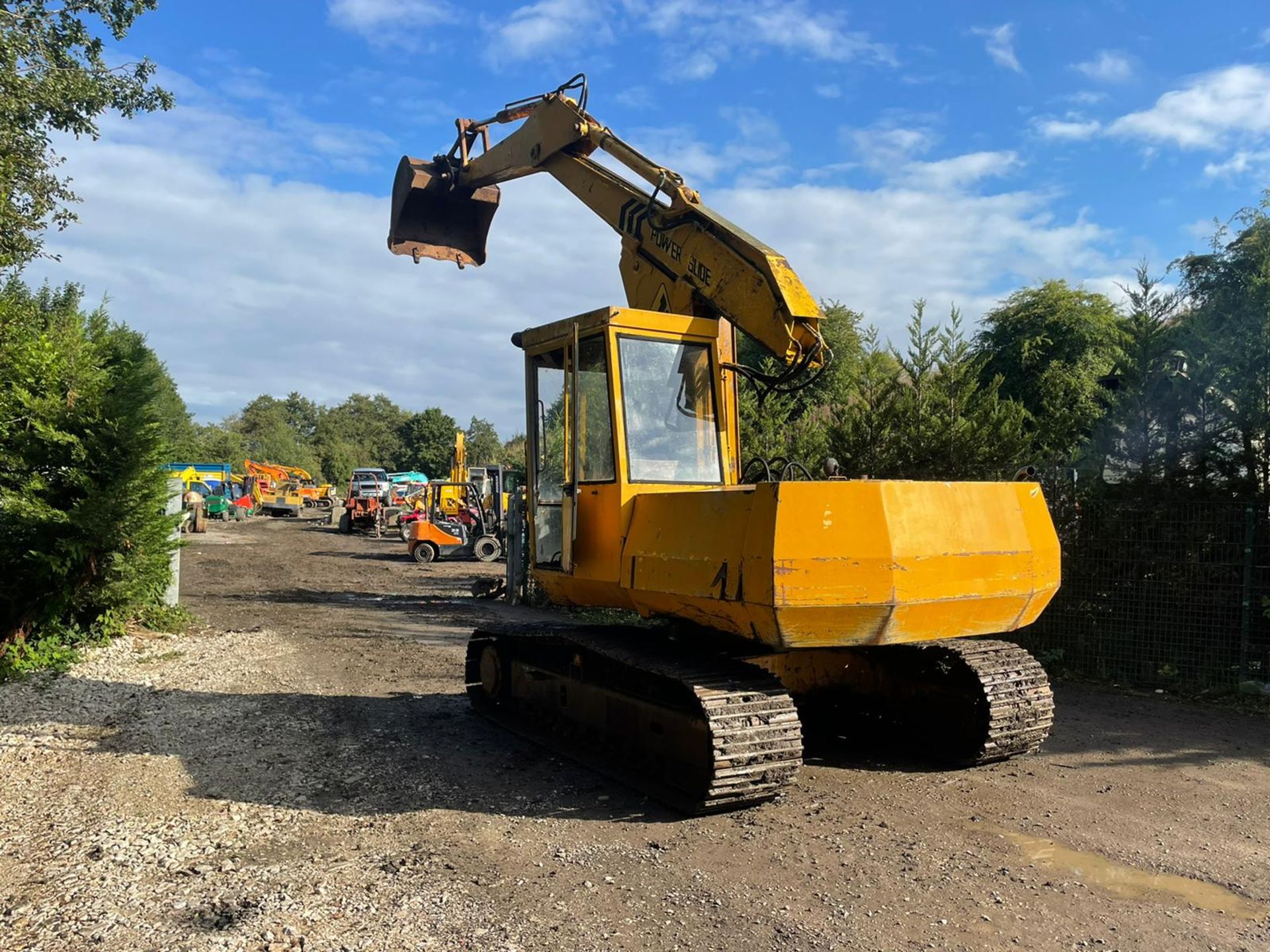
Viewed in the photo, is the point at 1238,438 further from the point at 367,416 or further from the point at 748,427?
the point at 367,416

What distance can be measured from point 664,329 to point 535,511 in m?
1.50

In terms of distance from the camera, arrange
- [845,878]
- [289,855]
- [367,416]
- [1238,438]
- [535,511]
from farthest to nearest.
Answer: [367,416], [1238,438], [535,511], [289,855], [845,878]

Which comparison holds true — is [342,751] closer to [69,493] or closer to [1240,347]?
[69,493]

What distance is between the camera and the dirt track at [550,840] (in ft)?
12.2

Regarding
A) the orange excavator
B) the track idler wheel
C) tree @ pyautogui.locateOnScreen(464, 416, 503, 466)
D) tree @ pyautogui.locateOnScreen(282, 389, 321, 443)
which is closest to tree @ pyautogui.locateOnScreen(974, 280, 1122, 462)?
the track idler wheel

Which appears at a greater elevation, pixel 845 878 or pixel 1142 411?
pixel 1142 411

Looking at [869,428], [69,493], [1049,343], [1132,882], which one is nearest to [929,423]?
[869,428]

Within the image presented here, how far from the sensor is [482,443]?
8400 cm

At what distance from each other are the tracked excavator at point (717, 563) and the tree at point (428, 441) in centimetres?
6974

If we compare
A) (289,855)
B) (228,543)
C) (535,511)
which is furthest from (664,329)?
(228,543)

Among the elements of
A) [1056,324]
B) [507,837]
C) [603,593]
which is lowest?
[507,837]

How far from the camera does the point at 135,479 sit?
9867 millimetres

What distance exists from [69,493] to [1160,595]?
1117 cm

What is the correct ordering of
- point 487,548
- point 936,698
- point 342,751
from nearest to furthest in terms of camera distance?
point 936,698 → point 342,751 → point 487,548
